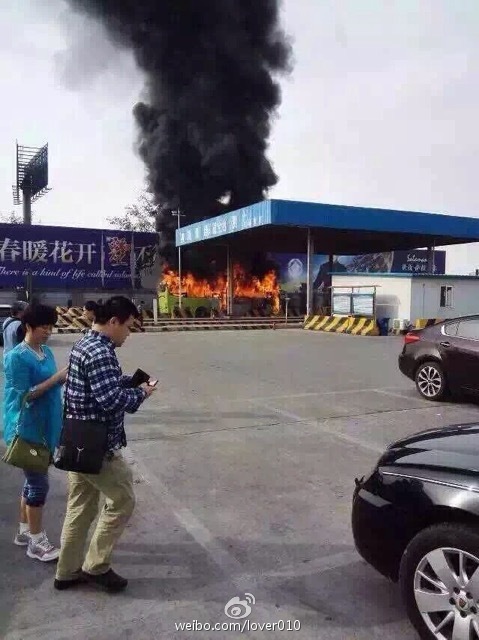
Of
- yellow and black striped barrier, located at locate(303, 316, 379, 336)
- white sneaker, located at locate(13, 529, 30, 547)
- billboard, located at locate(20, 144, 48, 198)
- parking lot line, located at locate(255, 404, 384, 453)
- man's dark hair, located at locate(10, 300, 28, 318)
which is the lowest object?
parking lot line, located at locate(255, 404, 384, 453)

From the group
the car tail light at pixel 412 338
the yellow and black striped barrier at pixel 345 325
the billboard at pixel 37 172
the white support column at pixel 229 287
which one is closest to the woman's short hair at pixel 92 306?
the car tail light at pixel 412 338

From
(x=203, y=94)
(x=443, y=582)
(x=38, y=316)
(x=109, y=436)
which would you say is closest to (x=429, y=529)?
(x=443, y=582)

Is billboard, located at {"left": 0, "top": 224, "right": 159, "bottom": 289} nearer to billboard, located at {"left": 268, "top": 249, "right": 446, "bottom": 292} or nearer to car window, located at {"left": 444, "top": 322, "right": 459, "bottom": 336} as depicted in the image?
billboard, located at {"left": 268, "top": 249, "right": 446, "bottom": 292}

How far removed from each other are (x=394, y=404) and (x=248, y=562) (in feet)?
16.4

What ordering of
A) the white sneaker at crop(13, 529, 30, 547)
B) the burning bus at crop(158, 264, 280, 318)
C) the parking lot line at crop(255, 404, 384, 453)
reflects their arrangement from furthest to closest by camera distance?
the burning bus at crop(158, 264, 280, 318)
the parking lot line at crop(255, 404, 384, 453)
the white sneaker at crop(13, 529, 30, 547)

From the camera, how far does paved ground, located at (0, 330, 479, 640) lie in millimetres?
2582

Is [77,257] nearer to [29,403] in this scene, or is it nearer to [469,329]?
[469,329]

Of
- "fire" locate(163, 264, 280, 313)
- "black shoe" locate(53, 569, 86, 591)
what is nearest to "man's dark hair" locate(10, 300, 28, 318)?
"black shoe" locate(53, 569, 86, 591)

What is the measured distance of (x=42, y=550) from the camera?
10.3 ft

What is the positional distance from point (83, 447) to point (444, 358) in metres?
6.20

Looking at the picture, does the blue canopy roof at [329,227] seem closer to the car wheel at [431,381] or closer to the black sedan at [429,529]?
the car wheel at [431,381]

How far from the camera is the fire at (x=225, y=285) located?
33.3 meters

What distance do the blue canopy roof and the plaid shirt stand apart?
18696 millimetres

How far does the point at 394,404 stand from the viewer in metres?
7.62
